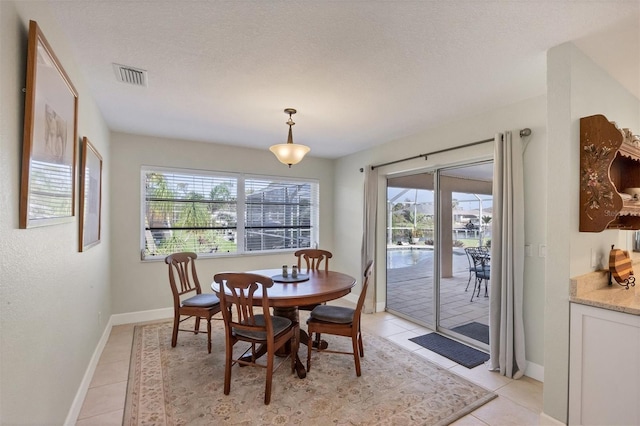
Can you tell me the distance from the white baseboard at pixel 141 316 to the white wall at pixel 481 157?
113 inches

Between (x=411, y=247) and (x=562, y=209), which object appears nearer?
(x=562, y=209)

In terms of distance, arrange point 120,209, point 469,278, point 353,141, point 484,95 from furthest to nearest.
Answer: point 353,141 < point 120,209 < point 469,278 < point 484,95

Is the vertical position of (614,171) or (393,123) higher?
(393,123)

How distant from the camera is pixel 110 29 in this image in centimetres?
184

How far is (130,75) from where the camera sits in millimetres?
2422

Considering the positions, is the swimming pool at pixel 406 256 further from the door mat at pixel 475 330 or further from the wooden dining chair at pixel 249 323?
the wooden dining chair at pixel 249 323

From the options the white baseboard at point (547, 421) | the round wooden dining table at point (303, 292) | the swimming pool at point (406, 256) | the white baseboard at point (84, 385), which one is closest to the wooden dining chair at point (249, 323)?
the round wooden dining table at point (303, 292)

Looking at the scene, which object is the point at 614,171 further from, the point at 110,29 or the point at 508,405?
the point at 110,29

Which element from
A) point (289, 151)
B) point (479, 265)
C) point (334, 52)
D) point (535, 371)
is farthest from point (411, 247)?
point (334, 52)

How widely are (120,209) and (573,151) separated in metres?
4.82

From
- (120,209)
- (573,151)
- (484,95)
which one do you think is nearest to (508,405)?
(573,151)

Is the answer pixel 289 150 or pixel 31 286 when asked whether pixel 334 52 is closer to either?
pixel 289 150

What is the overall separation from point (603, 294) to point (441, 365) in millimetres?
1506

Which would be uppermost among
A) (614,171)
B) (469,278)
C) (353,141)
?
(353,141)
